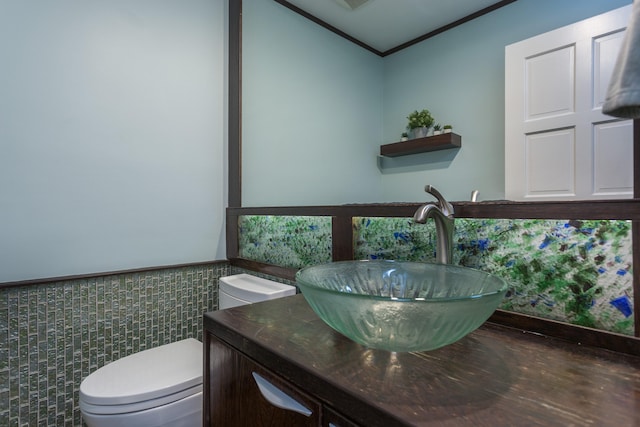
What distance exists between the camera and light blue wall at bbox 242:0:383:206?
Answer: 2053mm

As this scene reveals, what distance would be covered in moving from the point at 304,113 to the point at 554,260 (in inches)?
74.8

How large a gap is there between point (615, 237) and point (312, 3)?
2246 millimetres

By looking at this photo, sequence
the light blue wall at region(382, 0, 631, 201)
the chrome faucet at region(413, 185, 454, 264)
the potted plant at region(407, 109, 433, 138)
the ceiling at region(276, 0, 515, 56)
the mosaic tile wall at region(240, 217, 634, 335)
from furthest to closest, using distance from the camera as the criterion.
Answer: the potted plant at region(407, 109, 433, 138) → the ceiling at region(276, 0, 515, 56) → the light blue wall at region(382, 0, 631, 201) → the chrome faucet at region(413, 185, 454, 264) → the mosaic tile wall at region(240, 217, 634, 335)

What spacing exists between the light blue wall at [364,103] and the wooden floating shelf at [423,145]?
0.08 meters

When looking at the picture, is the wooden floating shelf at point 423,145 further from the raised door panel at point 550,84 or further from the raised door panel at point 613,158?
the raised door panel at point 613,158

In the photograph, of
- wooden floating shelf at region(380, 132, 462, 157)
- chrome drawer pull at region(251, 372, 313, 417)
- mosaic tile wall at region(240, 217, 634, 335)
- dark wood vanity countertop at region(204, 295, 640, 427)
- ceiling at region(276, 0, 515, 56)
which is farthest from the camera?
wooden floating shelf at region(380, 132, 462, 157)

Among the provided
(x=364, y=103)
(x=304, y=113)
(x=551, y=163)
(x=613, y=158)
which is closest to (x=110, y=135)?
(x=304, y=113)

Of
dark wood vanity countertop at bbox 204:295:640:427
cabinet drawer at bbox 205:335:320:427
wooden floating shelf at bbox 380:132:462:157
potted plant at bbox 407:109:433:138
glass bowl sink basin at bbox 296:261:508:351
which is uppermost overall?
potted plant at bbox 407:109:433:138

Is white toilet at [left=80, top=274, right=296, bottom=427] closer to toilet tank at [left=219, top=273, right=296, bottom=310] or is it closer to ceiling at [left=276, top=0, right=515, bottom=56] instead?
toilet tank at [left=219, top=273, right=296, bottom=310]

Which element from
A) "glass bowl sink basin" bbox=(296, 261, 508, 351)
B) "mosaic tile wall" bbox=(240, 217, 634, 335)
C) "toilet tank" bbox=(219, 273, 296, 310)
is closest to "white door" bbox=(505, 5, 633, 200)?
"mosaic tile wall" bbox=(240, 217, 634, 335)

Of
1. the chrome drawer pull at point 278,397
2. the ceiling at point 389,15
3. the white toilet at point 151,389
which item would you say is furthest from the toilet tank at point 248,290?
the ceiling at point 389,15

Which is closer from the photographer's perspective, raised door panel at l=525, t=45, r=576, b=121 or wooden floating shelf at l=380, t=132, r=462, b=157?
raised door panel at l=525, t=45, r=576, b=121

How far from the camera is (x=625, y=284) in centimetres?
67

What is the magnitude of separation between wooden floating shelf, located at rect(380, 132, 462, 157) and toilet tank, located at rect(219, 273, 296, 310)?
1593 millimetres
